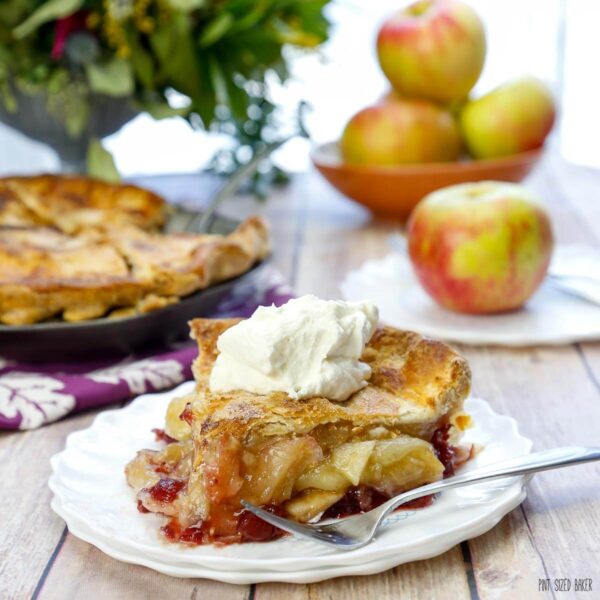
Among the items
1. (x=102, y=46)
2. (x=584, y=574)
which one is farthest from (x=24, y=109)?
(x=584, y=574)

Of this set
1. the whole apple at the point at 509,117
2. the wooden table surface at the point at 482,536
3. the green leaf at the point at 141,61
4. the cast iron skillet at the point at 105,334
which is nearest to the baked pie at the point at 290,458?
the wooden table surface at the point at 482,536

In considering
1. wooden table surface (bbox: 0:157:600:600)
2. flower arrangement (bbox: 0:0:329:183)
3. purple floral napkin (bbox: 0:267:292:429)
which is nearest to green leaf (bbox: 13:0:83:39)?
flower arrangement (bbox: 0:0:329:183)

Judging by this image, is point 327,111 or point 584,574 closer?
point 584,574

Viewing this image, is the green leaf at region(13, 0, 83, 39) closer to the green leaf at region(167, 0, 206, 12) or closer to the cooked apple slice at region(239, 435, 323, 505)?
the green leaf at region(167, 0, 206, 12)

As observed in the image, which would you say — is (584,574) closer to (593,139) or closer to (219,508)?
(219,508)

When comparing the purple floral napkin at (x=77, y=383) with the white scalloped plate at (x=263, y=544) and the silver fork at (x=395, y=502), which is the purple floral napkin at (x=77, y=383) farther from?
the silver fork at (x=395, y=502)

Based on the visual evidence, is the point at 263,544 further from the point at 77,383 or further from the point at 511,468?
the point at 77,383

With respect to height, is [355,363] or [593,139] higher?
[355,363]
